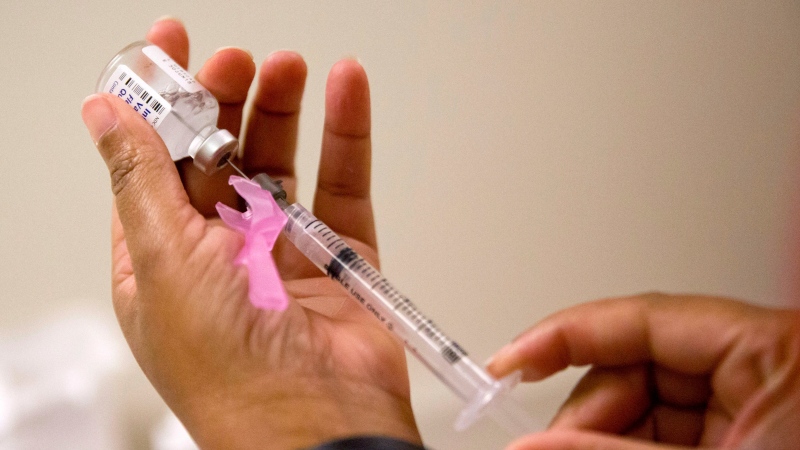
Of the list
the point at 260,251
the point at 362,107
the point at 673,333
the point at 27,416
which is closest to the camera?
A: the point at 673,333

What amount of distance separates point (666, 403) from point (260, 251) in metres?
0.48

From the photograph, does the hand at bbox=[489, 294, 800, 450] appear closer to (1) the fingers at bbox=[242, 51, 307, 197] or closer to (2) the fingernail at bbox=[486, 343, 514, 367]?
(2) the fingernail at bbox=[486, 343, 514, 367]

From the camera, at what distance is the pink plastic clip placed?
0.68m

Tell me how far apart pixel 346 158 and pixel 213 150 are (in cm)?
25

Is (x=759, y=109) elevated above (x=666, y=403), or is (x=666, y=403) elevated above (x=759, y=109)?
(x=759, y=109)

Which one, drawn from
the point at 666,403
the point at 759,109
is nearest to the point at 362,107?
the point at 666,403

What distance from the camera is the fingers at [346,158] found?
0.88 m

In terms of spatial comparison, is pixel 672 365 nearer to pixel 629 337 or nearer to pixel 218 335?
pixel 629 337

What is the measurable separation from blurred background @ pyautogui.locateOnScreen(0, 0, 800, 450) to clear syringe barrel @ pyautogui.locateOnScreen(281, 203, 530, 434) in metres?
0.42

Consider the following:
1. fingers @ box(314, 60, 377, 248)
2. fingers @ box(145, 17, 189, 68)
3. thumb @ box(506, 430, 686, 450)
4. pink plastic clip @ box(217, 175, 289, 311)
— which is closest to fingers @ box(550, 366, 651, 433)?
thumb @ box(506, 430, 686, 450)

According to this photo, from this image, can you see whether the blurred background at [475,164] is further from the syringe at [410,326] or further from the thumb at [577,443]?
the thumb at [577,443]

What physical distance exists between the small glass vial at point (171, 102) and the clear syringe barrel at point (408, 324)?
125 mm

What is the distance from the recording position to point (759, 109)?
1.20 m

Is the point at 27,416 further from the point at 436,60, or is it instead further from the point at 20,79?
the point at 436,60
